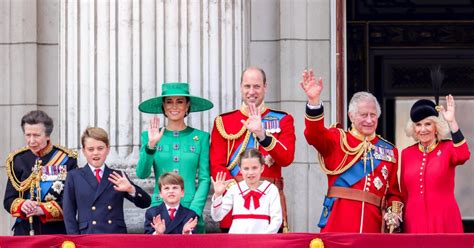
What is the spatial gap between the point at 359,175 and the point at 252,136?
872mm

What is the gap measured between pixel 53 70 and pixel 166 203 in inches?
154

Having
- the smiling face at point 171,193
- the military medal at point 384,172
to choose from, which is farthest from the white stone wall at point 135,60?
the military medal at point 384,172

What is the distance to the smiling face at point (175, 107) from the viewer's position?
45.2 feet

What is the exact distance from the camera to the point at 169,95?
13773mm

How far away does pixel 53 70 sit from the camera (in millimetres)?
16797

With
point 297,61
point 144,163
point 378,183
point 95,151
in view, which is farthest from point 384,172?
point 297,61

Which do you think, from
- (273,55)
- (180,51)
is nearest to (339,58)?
(273,55)

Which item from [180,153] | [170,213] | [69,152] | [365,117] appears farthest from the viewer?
[69,152]

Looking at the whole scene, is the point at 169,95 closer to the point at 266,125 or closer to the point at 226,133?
the point at 226,133

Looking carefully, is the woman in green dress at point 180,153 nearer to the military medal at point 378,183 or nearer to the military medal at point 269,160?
the military medal at point 269,160

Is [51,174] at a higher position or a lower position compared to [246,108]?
lower

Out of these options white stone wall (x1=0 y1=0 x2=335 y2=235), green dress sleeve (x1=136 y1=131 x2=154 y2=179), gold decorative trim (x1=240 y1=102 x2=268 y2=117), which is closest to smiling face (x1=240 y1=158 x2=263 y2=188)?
gold decorative trim (x1=240 y1=102 x2=268 y2=117)

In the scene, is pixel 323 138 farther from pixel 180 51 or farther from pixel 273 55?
pixel 273 55

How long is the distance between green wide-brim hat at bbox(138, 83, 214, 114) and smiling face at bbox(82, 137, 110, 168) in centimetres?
74
